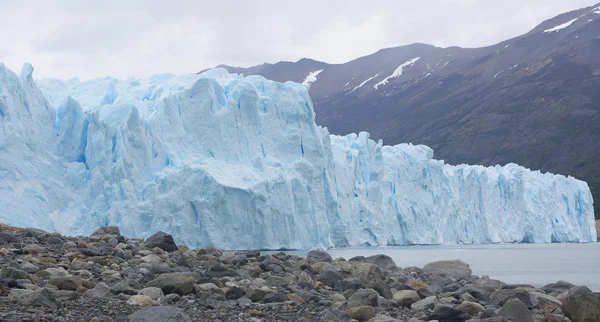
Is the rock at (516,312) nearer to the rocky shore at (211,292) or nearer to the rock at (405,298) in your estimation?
the rocky shore at (211,292)

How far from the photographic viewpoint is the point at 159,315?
4527 millimetres

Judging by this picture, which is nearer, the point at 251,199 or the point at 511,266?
the point at 511,266

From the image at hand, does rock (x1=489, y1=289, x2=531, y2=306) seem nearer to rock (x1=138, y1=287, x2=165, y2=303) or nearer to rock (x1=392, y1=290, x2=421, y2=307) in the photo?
rock (x1=392, y1=290, x2=421, y2=307)

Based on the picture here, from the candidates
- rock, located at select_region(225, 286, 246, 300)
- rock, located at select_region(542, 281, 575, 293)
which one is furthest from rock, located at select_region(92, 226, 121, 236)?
rock, located at select_region(542, 281, 575, 293)

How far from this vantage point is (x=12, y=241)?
7688 millimetres

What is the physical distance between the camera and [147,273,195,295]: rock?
562 cm

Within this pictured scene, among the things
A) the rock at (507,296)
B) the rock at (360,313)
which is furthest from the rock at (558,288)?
the rock at (360,313)

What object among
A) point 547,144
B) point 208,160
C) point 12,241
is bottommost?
point 12,241

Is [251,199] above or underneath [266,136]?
underneath

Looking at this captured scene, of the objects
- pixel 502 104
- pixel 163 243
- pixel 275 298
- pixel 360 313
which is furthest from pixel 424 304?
pixel 502 104

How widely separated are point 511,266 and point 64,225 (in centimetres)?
1146

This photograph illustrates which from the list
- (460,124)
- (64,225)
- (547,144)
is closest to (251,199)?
(64,225)

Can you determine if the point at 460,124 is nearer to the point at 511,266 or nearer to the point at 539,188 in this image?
the point at 539,188

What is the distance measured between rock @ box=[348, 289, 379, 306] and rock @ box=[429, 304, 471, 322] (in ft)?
2.00
